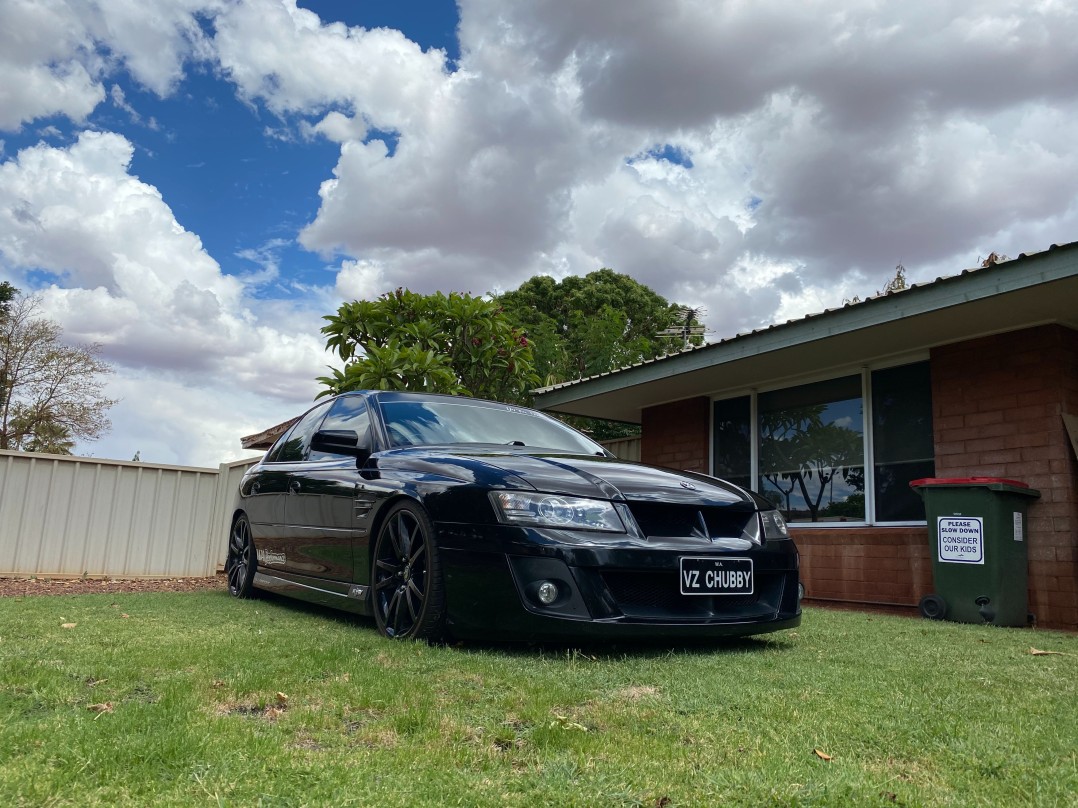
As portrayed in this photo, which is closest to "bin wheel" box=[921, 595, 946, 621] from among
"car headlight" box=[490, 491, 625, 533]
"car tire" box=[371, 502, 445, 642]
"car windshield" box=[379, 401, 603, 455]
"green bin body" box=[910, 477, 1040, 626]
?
"green bin body" box=[910, 477, 1040, 626]

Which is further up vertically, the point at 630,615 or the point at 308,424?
the point at 308,424

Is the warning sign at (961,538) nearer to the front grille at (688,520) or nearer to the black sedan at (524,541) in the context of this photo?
the black sedan at (524,541)

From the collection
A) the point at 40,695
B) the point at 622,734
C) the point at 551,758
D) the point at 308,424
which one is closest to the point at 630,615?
the point at 622,734

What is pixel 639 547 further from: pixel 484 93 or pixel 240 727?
pixel 484 93

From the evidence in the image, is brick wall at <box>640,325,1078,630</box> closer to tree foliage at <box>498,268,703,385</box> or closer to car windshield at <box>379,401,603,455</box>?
car windshield at <box>379,401,603,455</box>

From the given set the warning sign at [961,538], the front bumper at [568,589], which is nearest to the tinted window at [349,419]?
the front bumper at [568,589]

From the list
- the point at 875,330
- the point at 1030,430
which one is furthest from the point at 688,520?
the point at 1030,430

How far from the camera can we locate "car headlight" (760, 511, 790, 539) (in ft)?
14.0

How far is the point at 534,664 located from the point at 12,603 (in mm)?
4465

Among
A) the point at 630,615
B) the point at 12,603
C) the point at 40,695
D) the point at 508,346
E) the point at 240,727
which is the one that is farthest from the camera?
the point at 508,346

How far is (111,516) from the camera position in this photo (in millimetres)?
9695

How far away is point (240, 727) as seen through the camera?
232cm

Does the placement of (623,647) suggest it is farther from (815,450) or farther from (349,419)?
(815,450)

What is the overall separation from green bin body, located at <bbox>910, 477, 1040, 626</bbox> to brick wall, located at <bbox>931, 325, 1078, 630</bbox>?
0.17 m
